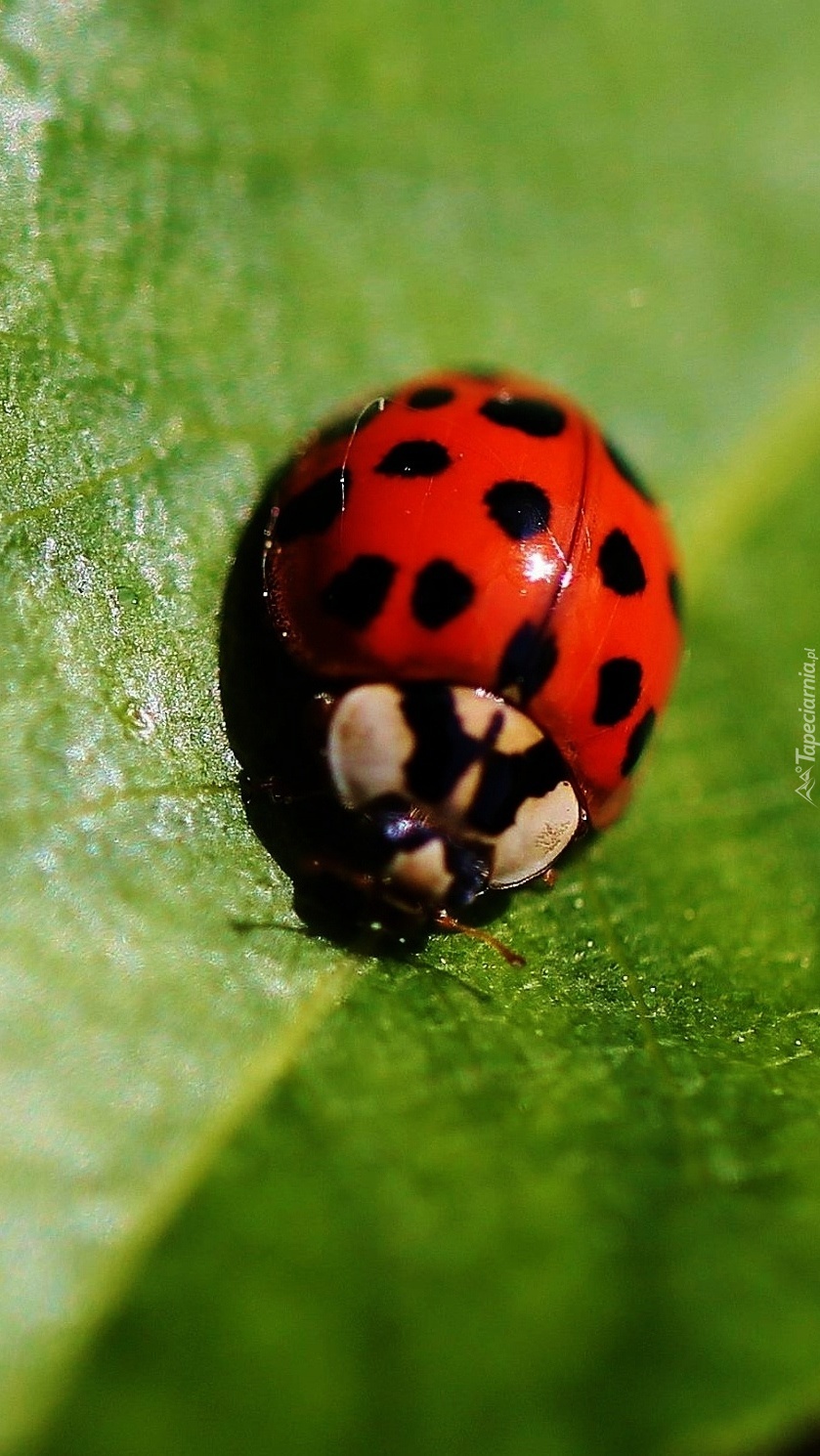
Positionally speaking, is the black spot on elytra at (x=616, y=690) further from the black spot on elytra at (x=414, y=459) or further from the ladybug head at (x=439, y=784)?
the black spot on elytra at (x=414, y=459)

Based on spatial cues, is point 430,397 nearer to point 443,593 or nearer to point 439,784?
point 443,593

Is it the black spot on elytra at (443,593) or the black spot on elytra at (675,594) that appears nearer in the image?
the black spot on elytra at (443,593)

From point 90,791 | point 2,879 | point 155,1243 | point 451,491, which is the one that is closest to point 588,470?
point 451,491

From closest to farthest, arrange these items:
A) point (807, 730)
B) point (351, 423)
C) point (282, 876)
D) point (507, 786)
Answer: point (282, 876) → point (507, 786) → point (351, 423) → point (807, 730)

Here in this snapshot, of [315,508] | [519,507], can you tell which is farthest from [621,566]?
[315,508]

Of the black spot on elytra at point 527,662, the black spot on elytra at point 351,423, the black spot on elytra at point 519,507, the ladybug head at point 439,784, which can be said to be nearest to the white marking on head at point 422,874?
the ladybug head at point 439,784

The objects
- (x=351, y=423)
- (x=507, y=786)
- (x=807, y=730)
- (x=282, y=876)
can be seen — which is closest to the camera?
(x=282, y=876)
